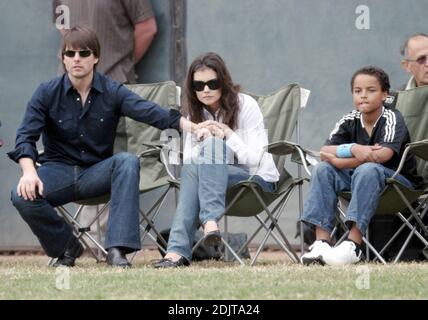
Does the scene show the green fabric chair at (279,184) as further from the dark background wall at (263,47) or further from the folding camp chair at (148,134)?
the dark background wall at (263,47)

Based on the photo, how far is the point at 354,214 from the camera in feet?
22.0

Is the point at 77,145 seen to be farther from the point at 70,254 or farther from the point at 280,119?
the point at 280,119

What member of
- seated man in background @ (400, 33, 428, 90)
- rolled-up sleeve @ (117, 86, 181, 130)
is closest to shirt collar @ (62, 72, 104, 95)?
rolled-up sleeve @ (117, 86, 181, 130)

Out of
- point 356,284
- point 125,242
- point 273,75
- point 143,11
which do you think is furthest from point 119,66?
point 356,284

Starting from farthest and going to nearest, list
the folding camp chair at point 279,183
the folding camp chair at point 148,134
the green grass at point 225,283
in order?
the folding camp chair at point 148,134 → the folding camp chair at point 279,183 → the green grass at point 225,283

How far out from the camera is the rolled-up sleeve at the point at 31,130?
275 inches

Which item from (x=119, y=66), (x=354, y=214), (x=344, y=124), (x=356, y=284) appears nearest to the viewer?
(x=356, y=284)

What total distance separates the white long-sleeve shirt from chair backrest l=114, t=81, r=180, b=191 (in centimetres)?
61

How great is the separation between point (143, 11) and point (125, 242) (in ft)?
7.70

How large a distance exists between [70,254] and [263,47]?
245cm

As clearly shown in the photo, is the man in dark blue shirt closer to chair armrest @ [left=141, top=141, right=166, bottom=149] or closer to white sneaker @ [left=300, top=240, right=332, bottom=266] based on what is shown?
chair armrest @ [left=141, top=141, right=166, bottom=149]

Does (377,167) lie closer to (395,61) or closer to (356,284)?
(356,284)

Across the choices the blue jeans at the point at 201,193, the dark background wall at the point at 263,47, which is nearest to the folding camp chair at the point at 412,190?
the blue jeans at the point at 201,193

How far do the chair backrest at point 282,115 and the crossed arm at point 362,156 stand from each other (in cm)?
55
